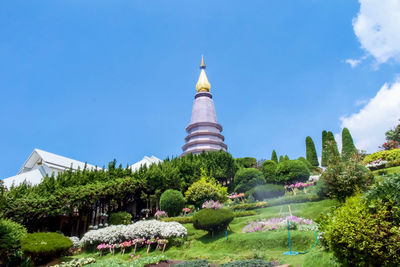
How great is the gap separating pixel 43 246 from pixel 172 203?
962 cm

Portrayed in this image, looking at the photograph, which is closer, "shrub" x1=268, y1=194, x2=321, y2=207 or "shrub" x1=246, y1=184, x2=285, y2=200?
"shrub" x1=268, y1=194, x2=321, y2=207

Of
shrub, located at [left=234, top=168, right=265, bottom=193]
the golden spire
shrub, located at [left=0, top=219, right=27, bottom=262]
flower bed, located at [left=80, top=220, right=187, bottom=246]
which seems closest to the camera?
shrub, located at [left=0, top=219, right=27, bottom=262]

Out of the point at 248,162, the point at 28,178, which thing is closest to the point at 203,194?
the point at 248,162

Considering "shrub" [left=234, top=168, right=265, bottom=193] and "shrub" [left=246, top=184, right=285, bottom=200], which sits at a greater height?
"shrub" [left=234, top=168, right=265, bottom=193]

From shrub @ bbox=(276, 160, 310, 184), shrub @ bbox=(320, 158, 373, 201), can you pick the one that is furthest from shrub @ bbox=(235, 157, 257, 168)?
shrub @ bbox=(320, 158, 373, 201)

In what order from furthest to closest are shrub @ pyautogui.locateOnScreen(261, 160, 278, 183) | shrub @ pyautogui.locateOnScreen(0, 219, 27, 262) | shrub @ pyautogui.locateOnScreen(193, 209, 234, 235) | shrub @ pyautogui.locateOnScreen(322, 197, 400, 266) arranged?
shrub @ pyautogui.locateOnScreen(261, 160, 278, 183) < shrub @ pyautogui.locateOnScreen(193, 209, 234, 235) < shrub @ pyautogui.locateOnScreen(0, 219, 27, 262) < shrub @ pyautogui.locateOnScreen(322, 197, 400, 266)

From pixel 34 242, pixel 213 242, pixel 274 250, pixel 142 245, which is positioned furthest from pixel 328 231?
pixel 34 242

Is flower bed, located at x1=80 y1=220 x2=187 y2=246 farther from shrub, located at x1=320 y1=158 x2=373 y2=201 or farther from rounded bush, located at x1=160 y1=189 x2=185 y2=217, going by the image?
shrub, located at x1=320 y1=158 x2=373 y2=201

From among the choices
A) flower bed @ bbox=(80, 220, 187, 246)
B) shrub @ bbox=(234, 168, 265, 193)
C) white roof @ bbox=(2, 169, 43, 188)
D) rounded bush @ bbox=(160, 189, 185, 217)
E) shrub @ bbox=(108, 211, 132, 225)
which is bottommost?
flower bed @ bbox=(80, 220, 187, 246)

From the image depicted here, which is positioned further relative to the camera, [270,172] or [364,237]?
[270,172]

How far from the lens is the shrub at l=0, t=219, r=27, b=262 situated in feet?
39.6

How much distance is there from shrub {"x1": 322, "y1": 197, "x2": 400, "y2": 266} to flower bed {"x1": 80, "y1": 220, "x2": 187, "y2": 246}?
26.6ft

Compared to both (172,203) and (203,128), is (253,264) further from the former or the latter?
(203,128)

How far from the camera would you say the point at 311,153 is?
4275 cm
